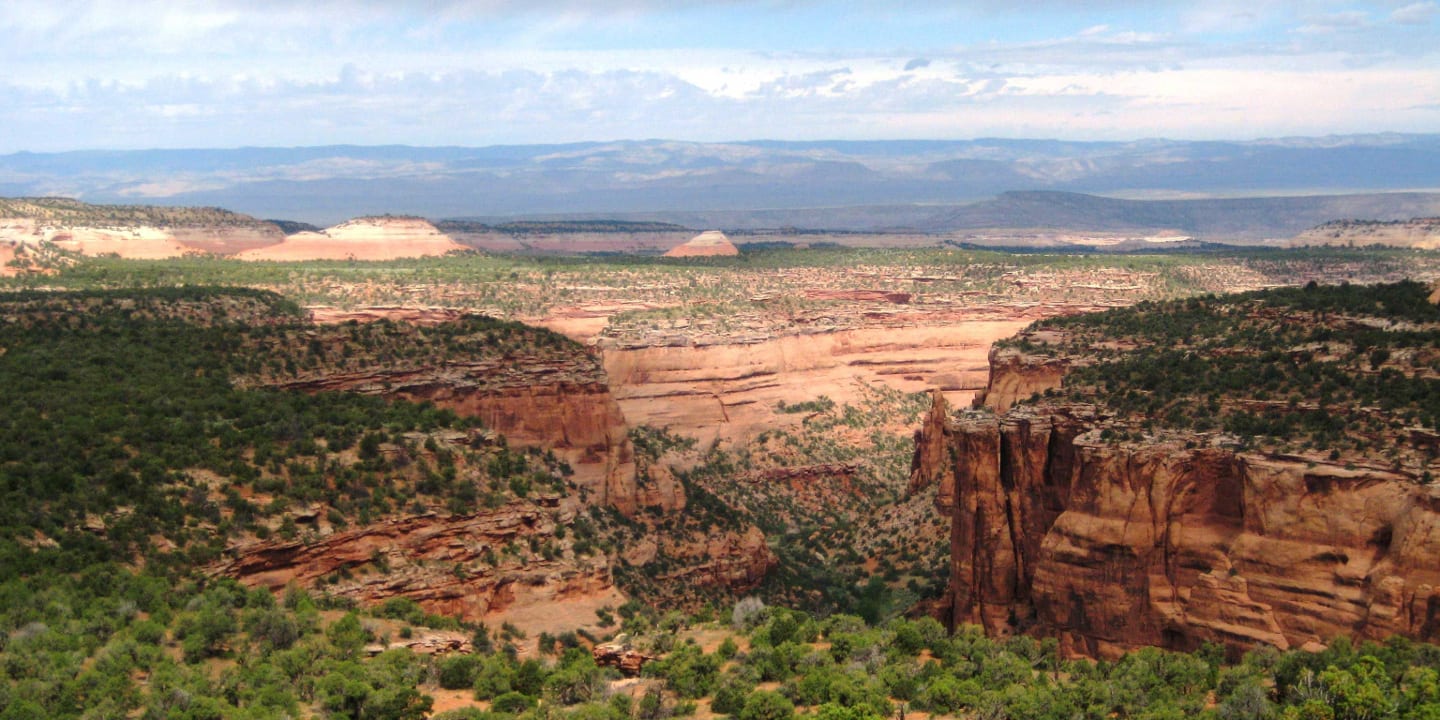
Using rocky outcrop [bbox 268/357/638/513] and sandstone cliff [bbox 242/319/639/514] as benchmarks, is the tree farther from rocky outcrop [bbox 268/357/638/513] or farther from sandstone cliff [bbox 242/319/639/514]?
rocky outcrop [bbox 268/357/638/513]

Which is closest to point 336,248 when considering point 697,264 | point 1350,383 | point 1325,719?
point 697,264

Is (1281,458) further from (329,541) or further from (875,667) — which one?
(329,541)

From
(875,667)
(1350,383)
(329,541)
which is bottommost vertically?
(875,667)

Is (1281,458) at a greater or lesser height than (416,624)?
greater

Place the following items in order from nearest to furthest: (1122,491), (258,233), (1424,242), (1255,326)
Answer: (1122,491) → (1255,326) → (258,233) → (1424,242)

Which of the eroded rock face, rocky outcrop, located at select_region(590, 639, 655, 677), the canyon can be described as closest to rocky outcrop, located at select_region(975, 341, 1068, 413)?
the eroded rock face
